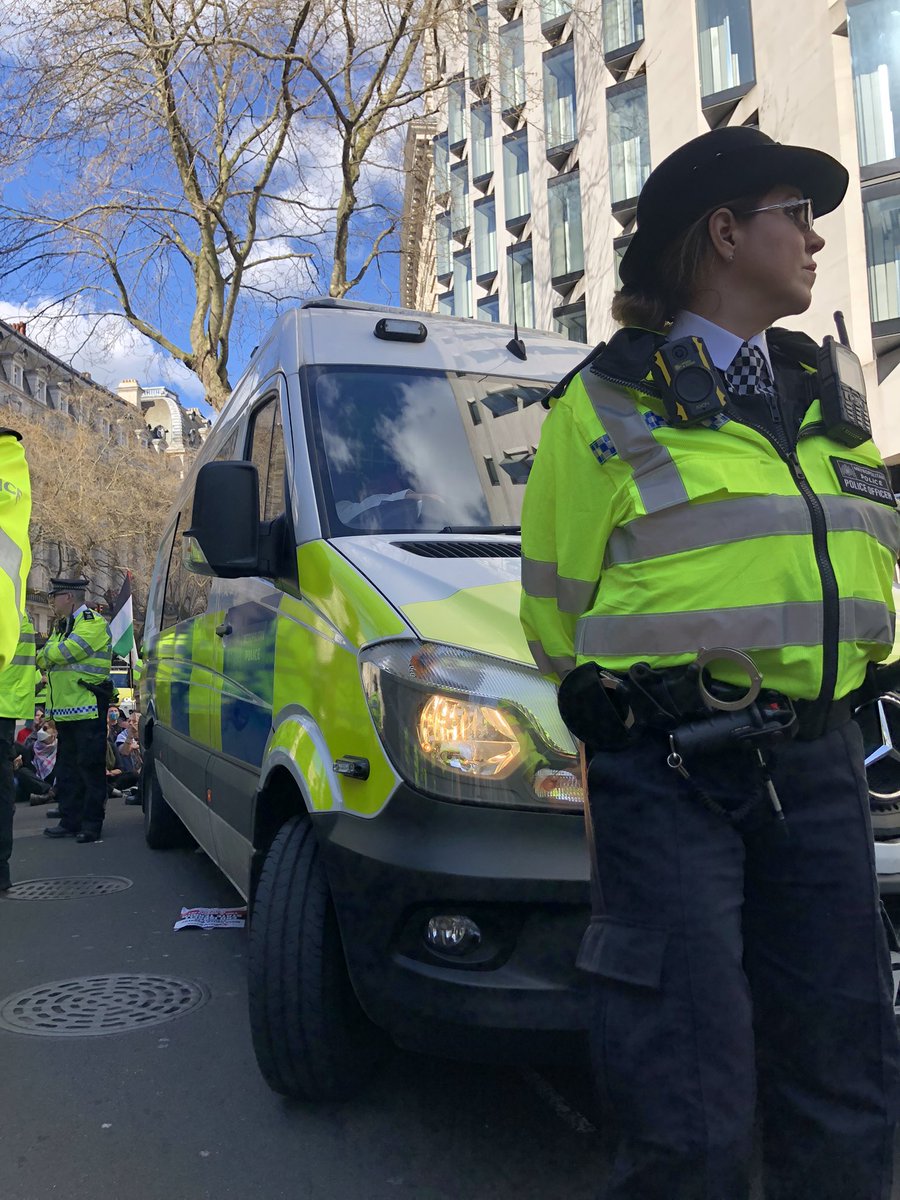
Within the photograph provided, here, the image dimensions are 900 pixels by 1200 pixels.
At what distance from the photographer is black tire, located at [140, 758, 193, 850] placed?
7156 millimetres

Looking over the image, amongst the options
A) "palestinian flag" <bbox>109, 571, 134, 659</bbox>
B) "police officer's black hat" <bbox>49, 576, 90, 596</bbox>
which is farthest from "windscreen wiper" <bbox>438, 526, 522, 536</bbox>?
"palestinian flag" <bbox>109, 571, 134, 659</bbox>

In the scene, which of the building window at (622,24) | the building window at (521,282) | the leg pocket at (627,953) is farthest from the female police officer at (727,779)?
the building window at (521,282)

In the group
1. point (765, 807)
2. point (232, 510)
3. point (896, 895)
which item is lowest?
point (896, 895)

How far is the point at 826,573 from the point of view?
1625mm

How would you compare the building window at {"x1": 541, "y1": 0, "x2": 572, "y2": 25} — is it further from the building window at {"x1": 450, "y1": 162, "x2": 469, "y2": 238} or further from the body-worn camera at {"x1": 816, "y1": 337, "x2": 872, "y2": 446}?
the body-worn camera at {"x1": 816, "y1": 337, "x2": 872, "y2": 446}

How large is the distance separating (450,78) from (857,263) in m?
6.15

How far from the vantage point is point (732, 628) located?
160 centimetres

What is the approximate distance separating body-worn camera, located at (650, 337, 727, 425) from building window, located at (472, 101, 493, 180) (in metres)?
30.1

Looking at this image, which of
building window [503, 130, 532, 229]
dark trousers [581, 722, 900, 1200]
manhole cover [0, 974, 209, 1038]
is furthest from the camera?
building window [503, 130, 532, 229]

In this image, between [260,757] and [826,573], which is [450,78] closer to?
[260,757]

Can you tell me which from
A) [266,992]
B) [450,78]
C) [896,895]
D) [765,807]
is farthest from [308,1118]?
[450,78]

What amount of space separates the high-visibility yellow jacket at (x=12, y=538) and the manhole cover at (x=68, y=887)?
4.18 metres

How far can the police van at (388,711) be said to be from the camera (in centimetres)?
236

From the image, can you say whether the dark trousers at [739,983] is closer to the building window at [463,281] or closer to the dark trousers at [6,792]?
the dark trousers at [6,792]
